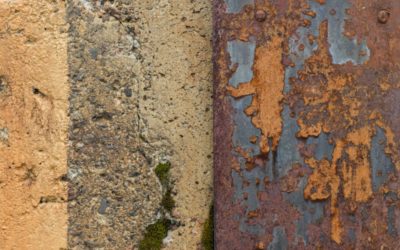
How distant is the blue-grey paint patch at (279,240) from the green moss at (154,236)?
0.19 metres

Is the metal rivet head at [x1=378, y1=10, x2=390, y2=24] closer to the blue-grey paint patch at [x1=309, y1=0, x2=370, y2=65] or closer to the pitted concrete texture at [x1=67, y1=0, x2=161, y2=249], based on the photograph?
the blue-grey paint patch at [x1=309, y1=0, x2=370, y2=65]

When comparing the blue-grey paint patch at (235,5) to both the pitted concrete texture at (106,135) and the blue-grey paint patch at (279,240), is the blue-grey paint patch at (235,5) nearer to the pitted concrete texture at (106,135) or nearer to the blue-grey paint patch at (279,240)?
the pitted concrete texture at (106,135)

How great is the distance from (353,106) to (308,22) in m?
0.15

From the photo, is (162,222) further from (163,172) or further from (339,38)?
(339,38)

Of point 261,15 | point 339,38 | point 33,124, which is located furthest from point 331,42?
point 33,124

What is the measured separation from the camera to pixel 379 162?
1028 millimetres

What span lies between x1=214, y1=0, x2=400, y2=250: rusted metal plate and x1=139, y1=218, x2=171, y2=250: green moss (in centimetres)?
11

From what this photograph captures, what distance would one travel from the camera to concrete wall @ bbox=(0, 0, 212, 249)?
41.4 inches

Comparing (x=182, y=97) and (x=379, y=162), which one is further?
(x=182, y=97)

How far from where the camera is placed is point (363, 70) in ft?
3.39

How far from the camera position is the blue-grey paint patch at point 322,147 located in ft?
3.40

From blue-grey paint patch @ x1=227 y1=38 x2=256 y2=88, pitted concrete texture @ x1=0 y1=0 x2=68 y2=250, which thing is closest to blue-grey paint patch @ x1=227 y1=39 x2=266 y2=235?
blue-grey paint patch @ x1=227 y1=38 x2=256 y2=88

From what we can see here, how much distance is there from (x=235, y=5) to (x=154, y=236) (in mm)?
403

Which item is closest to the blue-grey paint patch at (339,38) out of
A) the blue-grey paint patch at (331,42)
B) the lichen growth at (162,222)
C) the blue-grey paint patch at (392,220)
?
the blue-grey paint patch at (331,42)
